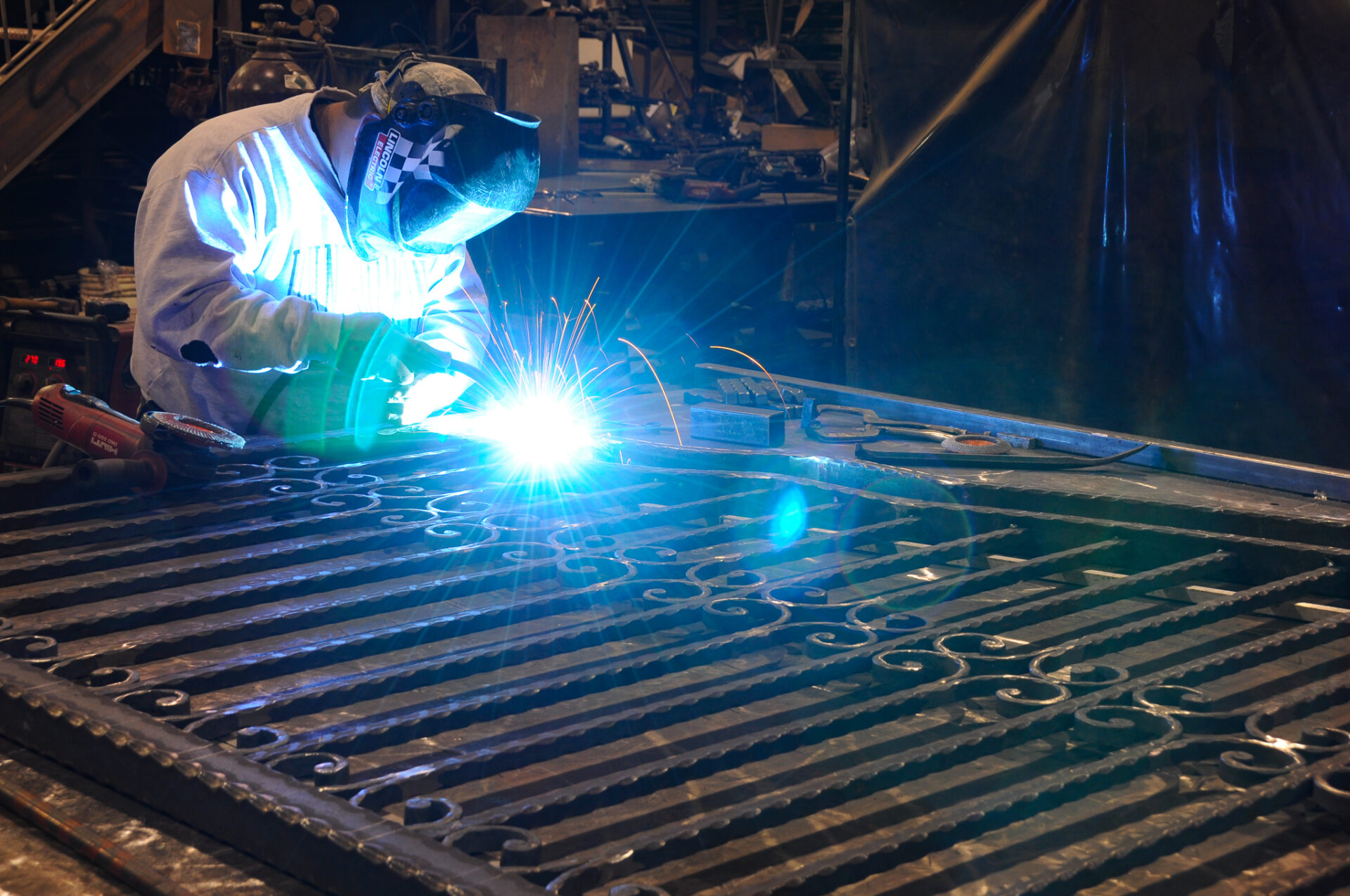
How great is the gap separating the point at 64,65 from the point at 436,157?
5637 millimetres

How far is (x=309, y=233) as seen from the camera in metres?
3.46

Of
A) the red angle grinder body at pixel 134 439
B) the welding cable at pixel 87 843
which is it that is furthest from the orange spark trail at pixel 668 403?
the welding cable at pixel 87 843

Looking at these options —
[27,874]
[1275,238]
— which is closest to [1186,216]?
[1275,238]

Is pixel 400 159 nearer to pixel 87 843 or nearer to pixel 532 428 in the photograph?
pixel 532 428

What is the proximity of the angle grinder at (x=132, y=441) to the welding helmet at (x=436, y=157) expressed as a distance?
2.82 feet

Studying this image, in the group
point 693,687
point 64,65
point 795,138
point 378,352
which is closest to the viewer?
point 693,687

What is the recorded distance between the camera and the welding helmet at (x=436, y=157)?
2902 mm

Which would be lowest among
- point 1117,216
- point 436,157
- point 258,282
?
point 258,282

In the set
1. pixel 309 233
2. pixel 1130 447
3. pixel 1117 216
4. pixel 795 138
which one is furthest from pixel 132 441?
pixel 795 138

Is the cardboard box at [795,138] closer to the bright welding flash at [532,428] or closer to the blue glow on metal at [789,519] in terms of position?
the bright welding flash at [532,428]

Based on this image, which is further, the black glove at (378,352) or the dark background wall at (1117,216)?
the dark background wall at (1117,216)

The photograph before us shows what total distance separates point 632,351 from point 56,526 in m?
2.43

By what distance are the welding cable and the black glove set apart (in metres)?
1.73

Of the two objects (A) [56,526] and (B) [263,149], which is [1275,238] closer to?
(B) [263,149]
